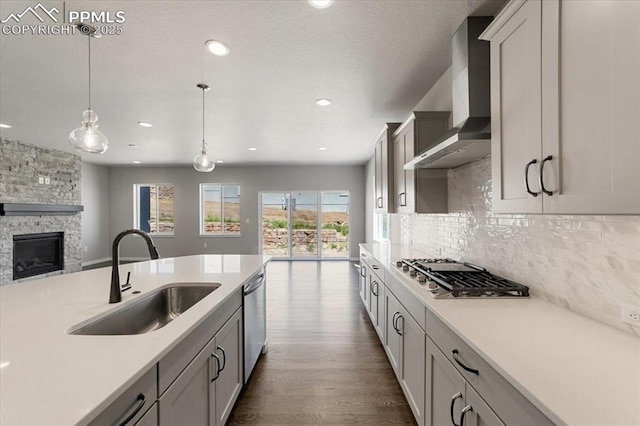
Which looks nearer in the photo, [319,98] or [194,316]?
[194,316]

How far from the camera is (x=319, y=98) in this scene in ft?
10.7

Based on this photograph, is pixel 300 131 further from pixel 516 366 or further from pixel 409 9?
pixel 516 366

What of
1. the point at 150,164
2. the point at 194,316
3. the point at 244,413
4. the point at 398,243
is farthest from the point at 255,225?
the point at 194,316

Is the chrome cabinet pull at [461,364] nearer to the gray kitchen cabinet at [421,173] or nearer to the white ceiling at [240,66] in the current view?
the gray kitchen cabinet at [421,173]

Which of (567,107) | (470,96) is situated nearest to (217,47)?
(470,96)

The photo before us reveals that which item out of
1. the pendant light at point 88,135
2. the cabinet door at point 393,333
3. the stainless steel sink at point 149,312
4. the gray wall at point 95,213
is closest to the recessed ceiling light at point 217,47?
the pendant light at point 88,135

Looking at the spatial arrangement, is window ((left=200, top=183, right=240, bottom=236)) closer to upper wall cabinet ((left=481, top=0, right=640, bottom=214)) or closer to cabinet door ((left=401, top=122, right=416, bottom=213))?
cabinet door ((left=401, top=122, right=416, bottom=213))

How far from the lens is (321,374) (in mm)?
2443

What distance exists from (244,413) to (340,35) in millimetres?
2819

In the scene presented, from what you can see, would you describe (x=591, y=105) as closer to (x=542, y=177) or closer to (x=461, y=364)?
(x=542, y=177)

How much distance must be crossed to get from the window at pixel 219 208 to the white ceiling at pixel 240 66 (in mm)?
3645

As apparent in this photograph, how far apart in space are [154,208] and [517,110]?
9256 millimetres

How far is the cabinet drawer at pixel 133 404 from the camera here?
2.51ft

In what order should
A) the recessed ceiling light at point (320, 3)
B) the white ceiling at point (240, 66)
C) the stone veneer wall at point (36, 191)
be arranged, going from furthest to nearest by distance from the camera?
1. the stone veneer wall at point (36, 191)
2. the white ceiling at point (240, 66)
3. the recessed ceiling light at point (320, 3)
